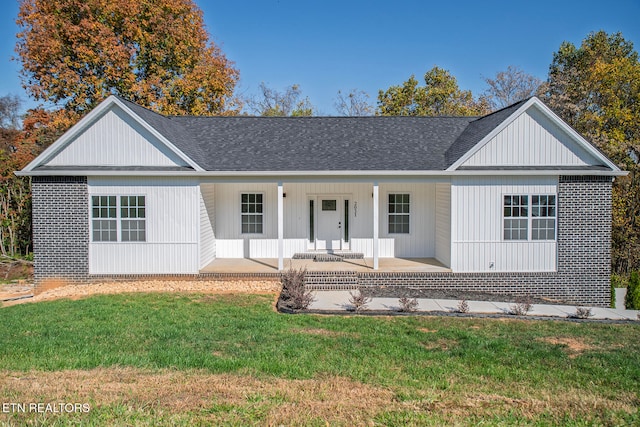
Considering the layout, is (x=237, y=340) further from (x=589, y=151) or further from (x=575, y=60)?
(x=575, y=60)

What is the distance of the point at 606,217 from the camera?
555 inches

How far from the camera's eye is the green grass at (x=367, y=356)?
17.2 feet

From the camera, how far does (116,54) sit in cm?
2269

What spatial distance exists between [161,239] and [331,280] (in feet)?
17.2

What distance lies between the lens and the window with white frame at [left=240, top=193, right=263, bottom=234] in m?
16.8

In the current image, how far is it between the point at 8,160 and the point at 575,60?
33.2 meters

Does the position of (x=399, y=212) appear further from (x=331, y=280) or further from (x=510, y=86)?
(x=510, y=86)

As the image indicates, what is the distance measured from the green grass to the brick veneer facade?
2.99 meters

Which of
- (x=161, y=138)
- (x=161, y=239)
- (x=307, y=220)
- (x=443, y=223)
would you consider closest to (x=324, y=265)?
(x=307, y=220)

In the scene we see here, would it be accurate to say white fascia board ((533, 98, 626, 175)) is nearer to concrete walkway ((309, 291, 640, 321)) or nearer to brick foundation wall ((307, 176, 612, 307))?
brick foundation wall ((307, 176, 612, 307))

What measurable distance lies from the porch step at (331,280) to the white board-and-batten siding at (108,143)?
5.97 m

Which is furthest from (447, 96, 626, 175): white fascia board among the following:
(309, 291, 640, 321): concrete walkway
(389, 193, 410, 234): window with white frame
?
(309, 291, 640, 321): concrete walkway

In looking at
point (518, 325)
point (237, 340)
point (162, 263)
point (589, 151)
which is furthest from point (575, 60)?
point (237, 340)

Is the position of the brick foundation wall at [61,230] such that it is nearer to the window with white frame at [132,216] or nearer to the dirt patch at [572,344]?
the window with white frame at [132,216]
